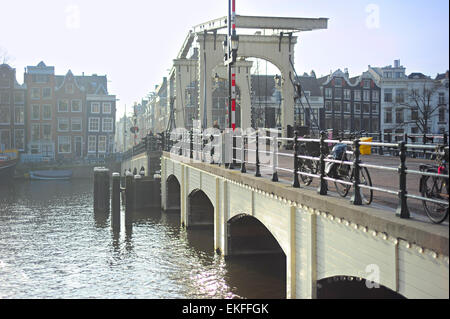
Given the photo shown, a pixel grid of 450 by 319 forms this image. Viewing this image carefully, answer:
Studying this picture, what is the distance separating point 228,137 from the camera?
13.4 m

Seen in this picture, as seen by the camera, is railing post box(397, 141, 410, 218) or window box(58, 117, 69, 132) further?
window box(58, 117, 69, 132)

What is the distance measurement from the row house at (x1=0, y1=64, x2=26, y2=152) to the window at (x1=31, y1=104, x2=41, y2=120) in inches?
32.5

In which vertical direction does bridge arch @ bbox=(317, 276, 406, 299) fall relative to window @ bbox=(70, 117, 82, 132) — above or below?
below

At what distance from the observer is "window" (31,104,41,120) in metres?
58.0

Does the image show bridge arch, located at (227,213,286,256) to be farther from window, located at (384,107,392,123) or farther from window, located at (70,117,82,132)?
window, located at (70,117,82,132)

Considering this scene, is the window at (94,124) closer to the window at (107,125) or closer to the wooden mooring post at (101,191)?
the window at (107,125)

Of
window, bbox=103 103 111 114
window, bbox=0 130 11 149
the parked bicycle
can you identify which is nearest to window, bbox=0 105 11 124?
window, bbox=0 130 11 149

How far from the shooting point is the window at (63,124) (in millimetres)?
59438

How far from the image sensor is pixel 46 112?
192ft

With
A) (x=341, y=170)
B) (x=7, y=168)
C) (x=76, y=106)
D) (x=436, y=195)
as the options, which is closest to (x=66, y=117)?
(x=76, y=106)

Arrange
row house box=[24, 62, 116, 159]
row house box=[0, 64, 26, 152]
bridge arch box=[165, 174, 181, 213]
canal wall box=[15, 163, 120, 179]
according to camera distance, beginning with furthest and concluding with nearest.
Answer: row house box=[24, 62, 116, 159]
row house box=[0, 64, 26, 152]
canal wall box=[15, 163, 120, 179]
bridge arch box=[165, 174, 181, 213]

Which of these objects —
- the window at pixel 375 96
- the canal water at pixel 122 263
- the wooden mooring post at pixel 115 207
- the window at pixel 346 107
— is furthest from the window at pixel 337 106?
the wooden mooring post at pixel 115 207

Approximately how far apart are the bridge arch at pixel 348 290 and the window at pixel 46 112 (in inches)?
2120
